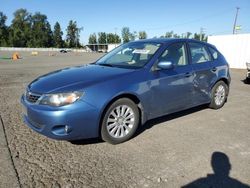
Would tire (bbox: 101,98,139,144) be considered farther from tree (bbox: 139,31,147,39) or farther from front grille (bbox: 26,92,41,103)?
tree (bbox: 139,31,147,39)

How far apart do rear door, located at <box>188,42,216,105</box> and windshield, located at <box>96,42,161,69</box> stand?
38.5 inches

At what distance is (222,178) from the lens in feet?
10.4

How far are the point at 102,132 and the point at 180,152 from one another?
3.98 feet

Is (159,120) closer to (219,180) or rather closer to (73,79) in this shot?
(73,79)

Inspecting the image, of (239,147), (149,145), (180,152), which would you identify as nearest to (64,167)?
(149,145)

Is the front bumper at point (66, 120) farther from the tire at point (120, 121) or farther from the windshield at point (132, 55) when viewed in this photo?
the windshield at point (132, 55)

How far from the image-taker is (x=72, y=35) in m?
127

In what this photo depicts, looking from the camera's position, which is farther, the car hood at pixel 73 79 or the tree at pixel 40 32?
the tree at pixel 40 32

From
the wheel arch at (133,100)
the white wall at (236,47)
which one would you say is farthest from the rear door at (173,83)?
the white wall at (236,47)

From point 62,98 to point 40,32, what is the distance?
11753 cm

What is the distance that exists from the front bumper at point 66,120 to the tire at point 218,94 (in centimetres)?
338

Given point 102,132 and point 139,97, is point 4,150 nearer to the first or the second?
point 102,132

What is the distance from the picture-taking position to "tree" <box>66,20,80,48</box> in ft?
413

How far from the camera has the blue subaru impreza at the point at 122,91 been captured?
3.61 metres
